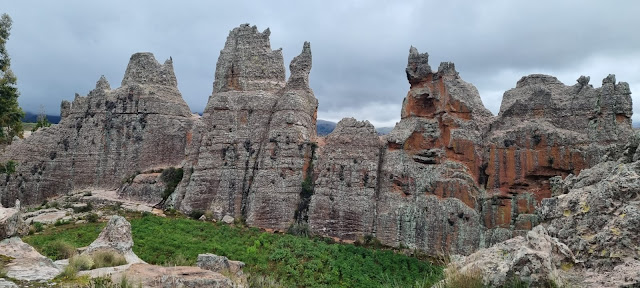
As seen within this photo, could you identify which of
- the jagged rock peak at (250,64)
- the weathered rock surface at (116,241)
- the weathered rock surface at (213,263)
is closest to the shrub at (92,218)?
the jagged rock peak at (250,64)

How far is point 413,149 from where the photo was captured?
107 ft

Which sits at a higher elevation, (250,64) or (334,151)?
(250,64)

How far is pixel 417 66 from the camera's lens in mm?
33906

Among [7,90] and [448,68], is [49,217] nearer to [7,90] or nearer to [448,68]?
[7,90]

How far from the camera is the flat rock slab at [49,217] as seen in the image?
32125 mm

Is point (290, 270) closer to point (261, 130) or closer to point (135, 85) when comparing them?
point (261, 130)

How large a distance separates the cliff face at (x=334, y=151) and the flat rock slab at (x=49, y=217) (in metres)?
4.66

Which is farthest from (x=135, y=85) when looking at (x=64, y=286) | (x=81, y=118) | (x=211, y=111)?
(x=64, y=286)

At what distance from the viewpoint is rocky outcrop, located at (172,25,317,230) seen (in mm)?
33125

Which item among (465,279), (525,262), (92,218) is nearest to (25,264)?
(465,279)

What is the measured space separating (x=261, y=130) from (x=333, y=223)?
332 inches

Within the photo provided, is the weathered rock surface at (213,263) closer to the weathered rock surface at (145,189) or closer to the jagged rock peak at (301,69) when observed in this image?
the jagged rock peak at (301,69)

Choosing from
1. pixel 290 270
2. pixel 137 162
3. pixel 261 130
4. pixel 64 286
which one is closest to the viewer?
pixel 64 286

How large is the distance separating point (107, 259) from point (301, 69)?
24.5m
